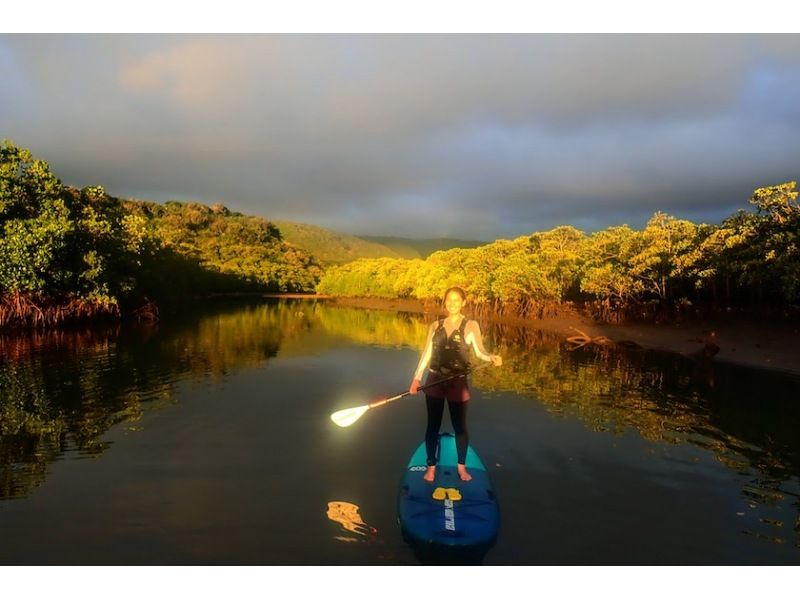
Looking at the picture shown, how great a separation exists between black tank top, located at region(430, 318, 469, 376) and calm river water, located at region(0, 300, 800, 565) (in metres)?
2.56

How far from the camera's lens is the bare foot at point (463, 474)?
8039 millimetres

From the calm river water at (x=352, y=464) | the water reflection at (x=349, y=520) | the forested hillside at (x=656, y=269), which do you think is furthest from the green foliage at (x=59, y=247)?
the forested hillside at (x=656, y=269)

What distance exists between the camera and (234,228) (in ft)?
624

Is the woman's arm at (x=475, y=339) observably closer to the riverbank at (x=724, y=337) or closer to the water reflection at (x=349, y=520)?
the water reflection at (x=349, y=520)

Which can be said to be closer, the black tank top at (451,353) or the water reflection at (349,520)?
the water reflection at (349,520)

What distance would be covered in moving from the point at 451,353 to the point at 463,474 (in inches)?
79.0

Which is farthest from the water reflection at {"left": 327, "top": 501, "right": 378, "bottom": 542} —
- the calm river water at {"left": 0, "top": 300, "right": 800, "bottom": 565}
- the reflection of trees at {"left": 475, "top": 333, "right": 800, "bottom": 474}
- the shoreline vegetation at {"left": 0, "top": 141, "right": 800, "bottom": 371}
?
the shoreline vegetation at {"left": 0, "top": 141, "right": 800, "bottom": 371}

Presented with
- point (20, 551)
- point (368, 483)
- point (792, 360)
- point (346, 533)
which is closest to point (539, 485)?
point (368, 483)

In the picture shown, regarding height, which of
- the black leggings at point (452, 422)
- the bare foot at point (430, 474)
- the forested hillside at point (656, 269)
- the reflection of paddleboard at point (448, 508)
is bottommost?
the reflection of paddleboard at point (448, 508)

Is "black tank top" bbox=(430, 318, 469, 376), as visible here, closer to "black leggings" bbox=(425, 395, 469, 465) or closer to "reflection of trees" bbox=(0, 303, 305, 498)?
"black leggings" bbox=(425, 395, 469, 465)

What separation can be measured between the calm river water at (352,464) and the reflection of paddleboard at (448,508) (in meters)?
0.44

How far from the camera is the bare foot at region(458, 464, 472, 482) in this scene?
316 inches

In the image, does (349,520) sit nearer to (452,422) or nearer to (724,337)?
(452,422)

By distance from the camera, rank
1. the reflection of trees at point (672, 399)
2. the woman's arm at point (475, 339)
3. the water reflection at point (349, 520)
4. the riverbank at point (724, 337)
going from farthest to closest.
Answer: the riverbank at point (724, 337) → the reflection of trees at point (672, 399) → the woman's arm at point (475, 339) → the water reflection at point (349, 520)
